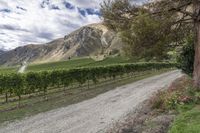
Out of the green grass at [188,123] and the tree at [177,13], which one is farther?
the tree at [177,13]

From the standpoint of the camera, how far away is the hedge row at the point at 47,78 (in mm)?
43500

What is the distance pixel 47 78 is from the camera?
2050 inches

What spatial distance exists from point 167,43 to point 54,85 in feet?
104

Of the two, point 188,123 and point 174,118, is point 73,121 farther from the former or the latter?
point 188,123

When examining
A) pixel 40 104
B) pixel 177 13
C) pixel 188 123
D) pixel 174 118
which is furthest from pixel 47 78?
pixel 188 123

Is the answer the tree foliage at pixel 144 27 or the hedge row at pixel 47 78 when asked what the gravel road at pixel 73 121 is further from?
the hedge row at pixel 47 78

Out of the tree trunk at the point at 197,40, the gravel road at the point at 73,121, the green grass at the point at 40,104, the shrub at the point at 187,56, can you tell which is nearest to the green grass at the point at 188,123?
the gravel road at the point at 73,121

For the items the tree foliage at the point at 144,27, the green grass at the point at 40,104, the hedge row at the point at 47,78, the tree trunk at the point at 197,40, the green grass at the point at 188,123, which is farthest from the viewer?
the hedge row at the point at 47,78

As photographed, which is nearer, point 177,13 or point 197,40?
point 197,40

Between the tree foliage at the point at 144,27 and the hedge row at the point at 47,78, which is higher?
the tree foliage at the point at 144,27

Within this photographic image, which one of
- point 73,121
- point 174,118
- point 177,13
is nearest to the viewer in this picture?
point 174,118

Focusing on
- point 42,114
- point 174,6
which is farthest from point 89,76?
point 174,6

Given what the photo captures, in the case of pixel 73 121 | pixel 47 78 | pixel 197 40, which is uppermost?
pixel 197 40

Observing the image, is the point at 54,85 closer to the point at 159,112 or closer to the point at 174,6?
the point at 174,6
